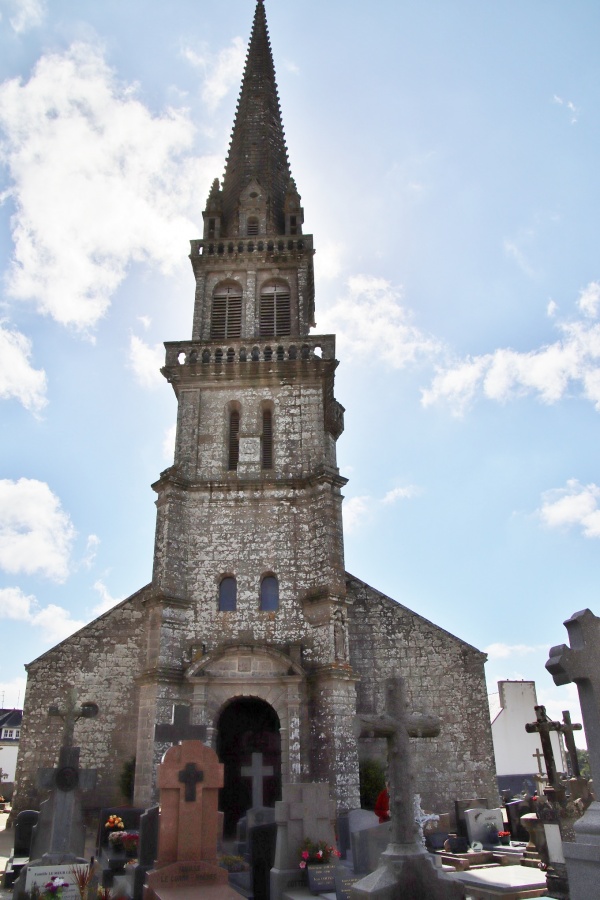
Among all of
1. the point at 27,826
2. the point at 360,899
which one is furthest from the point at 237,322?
the point at 360,899

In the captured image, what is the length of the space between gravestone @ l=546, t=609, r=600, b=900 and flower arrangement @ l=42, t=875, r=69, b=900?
24.0 feet

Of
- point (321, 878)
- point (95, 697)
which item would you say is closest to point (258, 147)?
point (95, 697)

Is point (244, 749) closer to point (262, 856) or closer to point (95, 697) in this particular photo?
point (95, 697)

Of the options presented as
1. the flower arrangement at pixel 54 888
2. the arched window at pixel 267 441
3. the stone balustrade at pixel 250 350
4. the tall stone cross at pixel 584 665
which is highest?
the stone balustrade at pixel 250 350

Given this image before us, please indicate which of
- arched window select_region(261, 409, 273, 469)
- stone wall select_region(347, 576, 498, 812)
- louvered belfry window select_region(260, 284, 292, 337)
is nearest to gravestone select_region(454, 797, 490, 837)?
stone wall select_region(347, 576, 498, 812)

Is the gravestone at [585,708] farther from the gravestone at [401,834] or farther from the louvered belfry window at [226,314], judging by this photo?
the louvered belfry window at [226,314]

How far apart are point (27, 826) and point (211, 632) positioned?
5737 mm

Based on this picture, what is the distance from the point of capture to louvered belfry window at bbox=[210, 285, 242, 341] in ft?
72.6

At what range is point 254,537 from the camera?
1820cm

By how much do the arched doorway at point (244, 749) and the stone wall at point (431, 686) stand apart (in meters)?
2.51

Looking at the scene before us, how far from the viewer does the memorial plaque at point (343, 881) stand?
9.02 metres

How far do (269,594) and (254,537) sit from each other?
5.39ft

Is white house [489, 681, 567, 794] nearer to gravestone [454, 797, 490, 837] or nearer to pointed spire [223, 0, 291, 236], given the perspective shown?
gravestone [454, 797, 490, 837]

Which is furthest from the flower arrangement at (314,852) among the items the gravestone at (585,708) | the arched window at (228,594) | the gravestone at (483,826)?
the arched window at (228,594)
